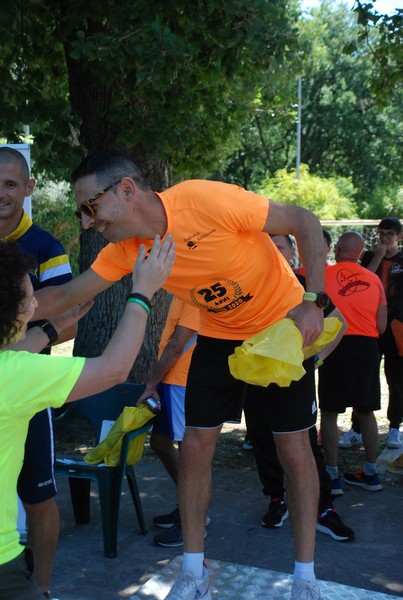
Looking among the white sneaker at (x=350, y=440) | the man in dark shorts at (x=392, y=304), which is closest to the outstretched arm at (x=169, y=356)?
the man in dark shorts at (x=392, y=304)

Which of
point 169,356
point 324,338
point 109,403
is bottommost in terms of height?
point 109,403

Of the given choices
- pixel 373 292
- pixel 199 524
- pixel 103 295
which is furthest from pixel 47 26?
pixel 199 524

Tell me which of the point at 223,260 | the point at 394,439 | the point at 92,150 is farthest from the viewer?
the point at 92,150

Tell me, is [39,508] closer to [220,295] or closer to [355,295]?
[220,295]

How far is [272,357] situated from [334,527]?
1.84 metres

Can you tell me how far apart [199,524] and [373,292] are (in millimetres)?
2738

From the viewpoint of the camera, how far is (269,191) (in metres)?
32.3

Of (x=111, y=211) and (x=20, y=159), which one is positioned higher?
(x=20, y=159)

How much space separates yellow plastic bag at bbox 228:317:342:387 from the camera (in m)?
A: 3.16

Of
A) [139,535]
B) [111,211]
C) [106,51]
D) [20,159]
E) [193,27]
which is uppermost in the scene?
[193,27]

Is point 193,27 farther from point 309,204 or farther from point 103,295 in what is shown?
point 309,204

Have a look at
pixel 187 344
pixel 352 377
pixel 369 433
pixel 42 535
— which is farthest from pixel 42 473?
pixel 369 433

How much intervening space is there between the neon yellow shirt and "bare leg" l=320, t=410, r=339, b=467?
3.57m

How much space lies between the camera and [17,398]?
7.00 feet
